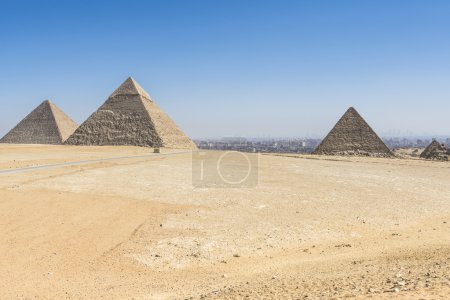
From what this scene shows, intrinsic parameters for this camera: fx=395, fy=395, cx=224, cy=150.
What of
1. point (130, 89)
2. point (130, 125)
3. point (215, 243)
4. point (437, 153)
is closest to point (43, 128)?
point (130, 89)

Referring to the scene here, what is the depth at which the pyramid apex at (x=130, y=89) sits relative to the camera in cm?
7070

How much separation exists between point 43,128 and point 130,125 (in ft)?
68.4

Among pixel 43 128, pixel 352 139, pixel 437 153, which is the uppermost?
pixel 43 128

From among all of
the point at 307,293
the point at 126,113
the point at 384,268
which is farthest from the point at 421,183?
the point at 126,113

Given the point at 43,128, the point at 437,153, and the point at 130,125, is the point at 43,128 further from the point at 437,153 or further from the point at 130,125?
the point at 437,153

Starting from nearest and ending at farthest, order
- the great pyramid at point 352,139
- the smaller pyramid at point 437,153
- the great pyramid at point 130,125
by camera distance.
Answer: the smaller pyramid at point 437,153
the great pyramid at point 352,139
the great pyramid at point 130,125

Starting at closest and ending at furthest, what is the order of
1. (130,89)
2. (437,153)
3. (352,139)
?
(437,153)
(352,139)
(130,89)

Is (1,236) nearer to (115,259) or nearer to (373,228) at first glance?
(115,259)

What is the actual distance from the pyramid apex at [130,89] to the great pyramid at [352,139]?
34.5m

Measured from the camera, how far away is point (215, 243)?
370 inches

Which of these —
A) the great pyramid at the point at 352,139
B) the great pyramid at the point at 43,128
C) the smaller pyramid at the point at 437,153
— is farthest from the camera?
the great pyramid at the point at 43,128

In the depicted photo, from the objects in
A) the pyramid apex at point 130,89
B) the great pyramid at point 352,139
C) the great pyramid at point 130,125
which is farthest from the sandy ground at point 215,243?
the pyramid apex at point 130,89

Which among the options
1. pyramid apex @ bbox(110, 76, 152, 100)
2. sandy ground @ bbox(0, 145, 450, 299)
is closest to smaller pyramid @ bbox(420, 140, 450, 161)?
sandy ground @ bbox(0, 145, 450, 299)

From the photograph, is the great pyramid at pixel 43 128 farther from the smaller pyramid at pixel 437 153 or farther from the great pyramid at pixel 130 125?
the smaller pyramid at pixel 437 153
